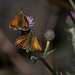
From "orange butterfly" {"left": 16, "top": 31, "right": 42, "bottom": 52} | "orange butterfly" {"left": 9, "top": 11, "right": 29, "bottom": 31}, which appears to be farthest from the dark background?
"orange butterfly" {"left": 16, "top": 31, "right": 42, "bottom": 52}

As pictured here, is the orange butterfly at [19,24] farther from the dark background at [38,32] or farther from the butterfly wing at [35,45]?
the dark background at [38,32]


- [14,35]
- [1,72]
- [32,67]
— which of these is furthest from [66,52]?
[1,72]

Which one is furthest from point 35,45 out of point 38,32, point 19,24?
point 38,32

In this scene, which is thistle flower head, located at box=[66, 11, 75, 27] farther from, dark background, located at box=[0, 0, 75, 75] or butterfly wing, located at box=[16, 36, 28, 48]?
butterfly wing, located at box=[16, 36, 28, 48]

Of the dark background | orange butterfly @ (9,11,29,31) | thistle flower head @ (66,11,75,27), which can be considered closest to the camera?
orange butterfly @ (9,11,29,31)

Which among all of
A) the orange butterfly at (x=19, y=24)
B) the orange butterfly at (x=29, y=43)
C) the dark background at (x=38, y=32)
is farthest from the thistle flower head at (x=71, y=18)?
the orange butterfly at (x=29, y=43)

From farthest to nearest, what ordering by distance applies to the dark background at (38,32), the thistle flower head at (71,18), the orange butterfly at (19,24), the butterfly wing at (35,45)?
the dark background at (38,32), the thistle flower head at (71,18), the orange butterfly at (19,24), the butterfly wing at (35,45)

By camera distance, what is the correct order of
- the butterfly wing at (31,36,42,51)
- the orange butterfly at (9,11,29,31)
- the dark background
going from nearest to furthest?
the butterfly wing at (31,36,42,51), the orange butterfly at (9,11,29,31), the dark background

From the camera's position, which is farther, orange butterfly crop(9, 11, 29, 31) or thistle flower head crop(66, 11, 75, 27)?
thistle flower head crop(66, 11, 75, 27)
